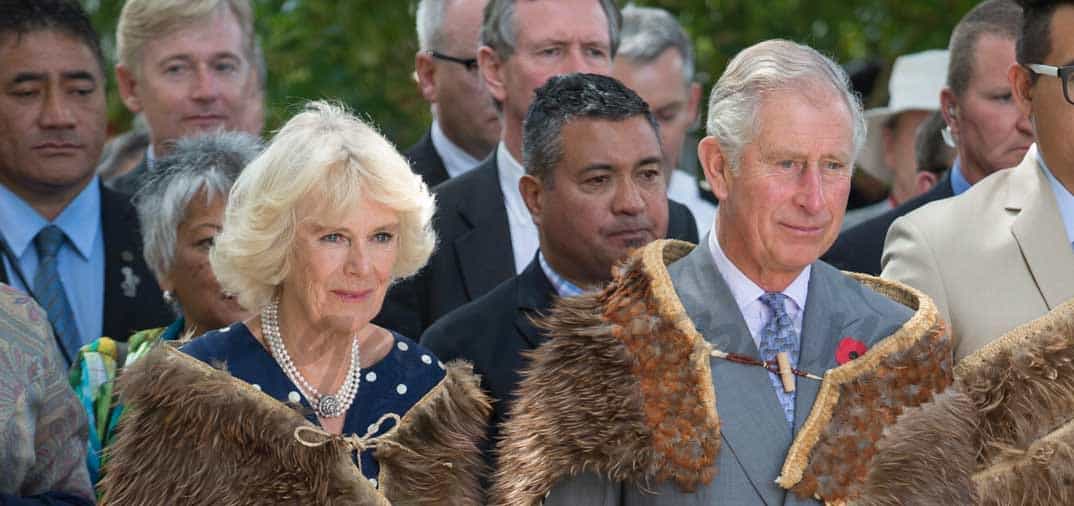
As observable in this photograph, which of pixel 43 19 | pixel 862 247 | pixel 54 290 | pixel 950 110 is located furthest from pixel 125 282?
pixel 950 110

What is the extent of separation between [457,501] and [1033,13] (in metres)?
1.96

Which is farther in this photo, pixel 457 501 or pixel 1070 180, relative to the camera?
pixel 1070 180

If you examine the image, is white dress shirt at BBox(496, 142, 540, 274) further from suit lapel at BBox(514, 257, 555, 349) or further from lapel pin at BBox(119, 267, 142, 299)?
lapel pin at BBox(119, 267, 142, 299)

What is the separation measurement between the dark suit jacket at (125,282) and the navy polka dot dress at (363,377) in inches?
63.0

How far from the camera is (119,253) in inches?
257

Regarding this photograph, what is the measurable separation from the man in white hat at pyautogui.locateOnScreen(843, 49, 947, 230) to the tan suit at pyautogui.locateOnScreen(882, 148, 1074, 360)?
312cm

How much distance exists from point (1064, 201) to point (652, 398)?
4.35ft

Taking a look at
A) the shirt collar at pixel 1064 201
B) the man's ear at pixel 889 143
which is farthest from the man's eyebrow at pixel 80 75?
the man's ear at pixel 889 143

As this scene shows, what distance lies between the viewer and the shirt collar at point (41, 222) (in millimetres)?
6453

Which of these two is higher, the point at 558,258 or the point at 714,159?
the point at 714,159

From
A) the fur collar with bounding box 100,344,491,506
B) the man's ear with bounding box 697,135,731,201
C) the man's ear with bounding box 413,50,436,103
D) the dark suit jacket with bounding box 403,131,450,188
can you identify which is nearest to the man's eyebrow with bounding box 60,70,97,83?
the dark suit jacket with bounding box 403,131,450,188

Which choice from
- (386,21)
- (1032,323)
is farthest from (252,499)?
(386,21)

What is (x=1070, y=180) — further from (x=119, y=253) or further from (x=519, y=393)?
(x=119, y=253)

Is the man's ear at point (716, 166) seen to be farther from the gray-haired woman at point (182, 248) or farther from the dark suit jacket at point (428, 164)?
the dark suit jacket at point (428, 164)
